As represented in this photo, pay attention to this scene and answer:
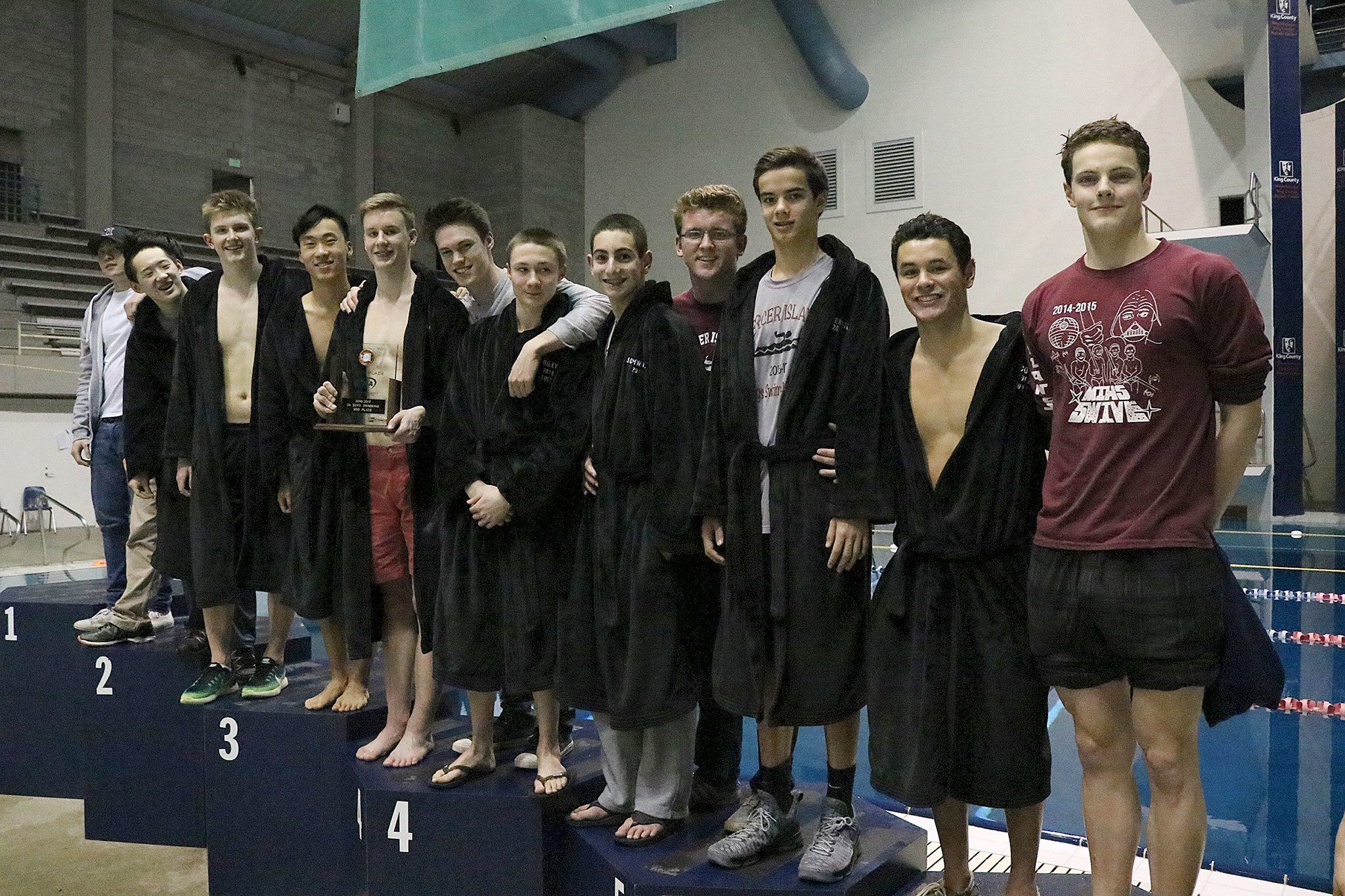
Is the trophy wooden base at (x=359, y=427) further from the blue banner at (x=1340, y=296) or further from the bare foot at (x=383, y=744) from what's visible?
the blue banner at (x=1340, y=296)

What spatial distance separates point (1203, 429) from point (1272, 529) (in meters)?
10.4

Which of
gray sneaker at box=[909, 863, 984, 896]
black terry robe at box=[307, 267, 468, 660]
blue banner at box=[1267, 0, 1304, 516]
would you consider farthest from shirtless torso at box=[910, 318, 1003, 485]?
blue banner at box=[1267, 0, 1304, 516]

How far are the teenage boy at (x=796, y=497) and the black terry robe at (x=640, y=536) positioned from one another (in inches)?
5.2

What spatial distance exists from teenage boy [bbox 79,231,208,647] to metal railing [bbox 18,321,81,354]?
28.1ft

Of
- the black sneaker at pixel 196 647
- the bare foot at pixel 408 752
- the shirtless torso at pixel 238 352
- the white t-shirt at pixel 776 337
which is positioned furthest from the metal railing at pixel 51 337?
the white t-shirt at pixel 776 337

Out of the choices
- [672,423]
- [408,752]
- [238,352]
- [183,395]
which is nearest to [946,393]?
[672,423]

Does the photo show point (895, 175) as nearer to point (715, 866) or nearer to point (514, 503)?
point (514, 503)

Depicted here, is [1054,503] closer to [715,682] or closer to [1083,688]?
[1083,688]

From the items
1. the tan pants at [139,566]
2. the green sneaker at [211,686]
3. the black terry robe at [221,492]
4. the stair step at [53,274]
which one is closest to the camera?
the black terry robe at [221,492]

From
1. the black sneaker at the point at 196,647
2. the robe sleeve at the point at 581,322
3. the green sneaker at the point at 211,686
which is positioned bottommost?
the green sneaker at the point at 211,686

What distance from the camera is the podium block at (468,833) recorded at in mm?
2846

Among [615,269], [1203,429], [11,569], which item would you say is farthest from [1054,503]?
[11,569]

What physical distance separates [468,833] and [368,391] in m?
1.44

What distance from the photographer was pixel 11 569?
8.46 metres
